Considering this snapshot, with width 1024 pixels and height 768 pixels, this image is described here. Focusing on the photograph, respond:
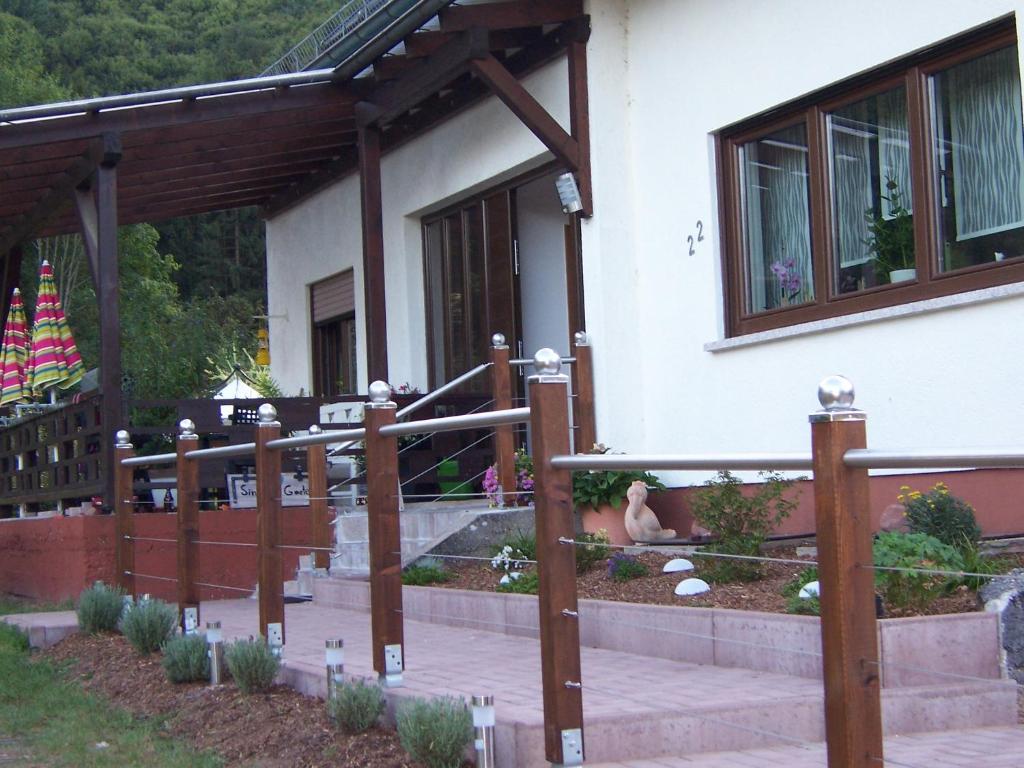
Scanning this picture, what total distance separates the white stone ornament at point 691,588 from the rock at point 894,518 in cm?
103

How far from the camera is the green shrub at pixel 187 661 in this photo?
669 centimetres

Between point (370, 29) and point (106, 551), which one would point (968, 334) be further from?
point (106, 551)

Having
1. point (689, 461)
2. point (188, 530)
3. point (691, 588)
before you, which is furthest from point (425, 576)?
point (689, 461)

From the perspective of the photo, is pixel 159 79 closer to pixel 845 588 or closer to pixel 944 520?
pixel 944 520

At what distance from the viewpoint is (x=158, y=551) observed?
34.2 feet

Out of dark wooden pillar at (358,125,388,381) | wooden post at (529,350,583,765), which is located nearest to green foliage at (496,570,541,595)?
wooden post at (529,350,583,765)

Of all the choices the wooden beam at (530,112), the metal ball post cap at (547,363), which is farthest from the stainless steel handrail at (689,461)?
the wooden beam at (530,112)

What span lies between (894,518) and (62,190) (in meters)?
8.47

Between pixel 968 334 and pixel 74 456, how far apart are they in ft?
25.6

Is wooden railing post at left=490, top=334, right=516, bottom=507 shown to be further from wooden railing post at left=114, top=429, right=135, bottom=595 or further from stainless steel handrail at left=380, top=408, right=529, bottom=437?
stainless steel handrail at left=380, top=408, right=529, bottom=437

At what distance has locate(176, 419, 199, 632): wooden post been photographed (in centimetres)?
743

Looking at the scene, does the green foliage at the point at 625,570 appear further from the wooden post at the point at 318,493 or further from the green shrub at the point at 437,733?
the green shrub at the point at 437,733

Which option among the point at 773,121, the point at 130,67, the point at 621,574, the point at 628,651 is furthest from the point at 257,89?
the point at 130,67

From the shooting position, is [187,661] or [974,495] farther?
[974,495]
